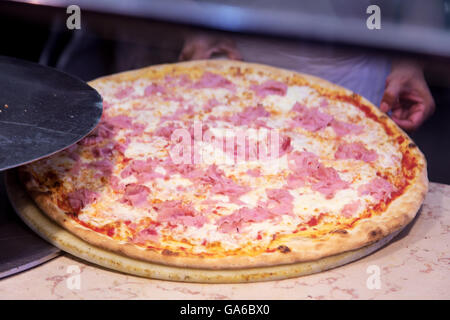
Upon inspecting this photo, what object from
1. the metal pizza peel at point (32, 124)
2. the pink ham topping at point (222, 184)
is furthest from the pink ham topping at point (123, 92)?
the pink ham topping at point (222, 184)

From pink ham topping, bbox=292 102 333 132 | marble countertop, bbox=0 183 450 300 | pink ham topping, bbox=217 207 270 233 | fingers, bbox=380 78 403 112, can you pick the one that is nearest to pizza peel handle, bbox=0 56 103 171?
marble countertop, bbox=0 183 450 300

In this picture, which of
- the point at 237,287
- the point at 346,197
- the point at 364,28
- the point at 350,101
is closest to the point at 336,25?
the point at 364,28

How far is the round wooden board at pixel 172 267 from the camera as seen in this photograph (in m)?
1.49

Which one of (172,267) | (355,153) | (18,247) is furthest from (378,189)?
(18,247)

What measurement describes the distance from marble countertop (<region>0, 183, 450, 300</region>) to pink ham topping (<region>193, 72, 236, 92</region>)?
110 centimetres

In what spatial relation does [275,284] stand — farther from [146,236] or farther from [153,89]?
[153,89]

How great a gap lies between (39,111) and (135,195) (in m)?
0.37

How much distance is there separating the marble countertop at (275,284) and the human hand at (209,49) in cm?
145

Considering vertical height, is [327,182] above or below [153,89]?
below

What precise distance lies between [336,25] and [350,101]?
0.89 meters

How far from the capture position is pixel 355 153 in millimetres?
2010

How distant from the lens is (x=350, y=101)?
239 cm
